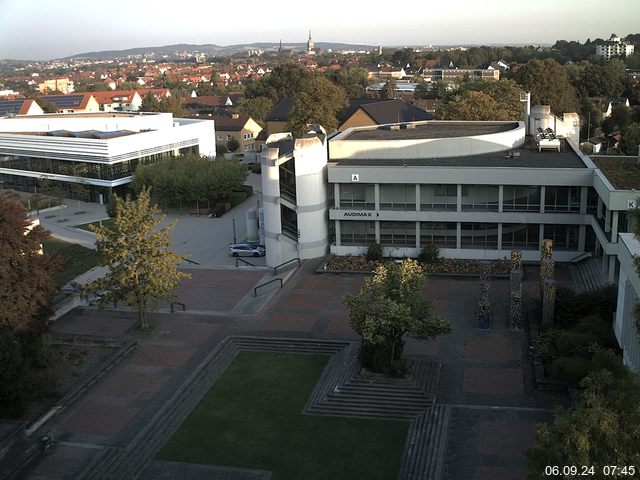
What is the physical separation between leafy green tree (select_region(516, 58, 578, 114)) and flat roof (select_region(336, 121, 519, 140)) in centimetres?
3117

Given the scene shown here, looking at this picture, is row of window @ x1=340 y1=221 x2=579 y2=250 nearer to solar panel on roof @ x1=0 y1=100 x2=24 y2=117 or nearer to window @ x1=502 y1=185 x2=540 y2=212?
window @ x1=502 y1=185 x2=540 y2=212

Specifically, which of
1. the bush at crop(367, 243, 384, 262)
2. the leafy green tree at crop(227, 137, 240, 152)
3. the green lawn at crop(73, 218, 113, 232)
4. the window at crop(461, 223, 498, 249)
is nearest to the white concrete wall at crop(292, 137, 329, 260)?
the bush at crop(367, 243, 384, 262)

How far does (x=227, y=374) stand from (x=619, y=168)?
22568 millimetres

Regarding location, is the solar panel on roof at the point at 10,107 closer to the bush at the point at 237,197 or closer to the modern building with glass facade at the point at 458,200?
the bush at the point at 237,197

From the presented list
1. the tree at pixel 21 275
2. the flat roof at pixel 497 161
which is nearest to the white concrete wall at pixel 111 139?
the flat roof at pixel 497 161

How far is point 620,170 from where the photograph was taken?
35.1m

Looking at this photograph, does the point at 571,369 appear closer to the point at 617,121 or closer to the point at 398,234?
the point at 398,234

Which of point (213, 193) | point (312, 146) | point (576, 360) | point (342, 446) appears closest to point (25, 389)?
point (342, 446)

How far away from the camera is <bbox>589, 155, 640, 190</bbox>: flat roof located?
3173 cm

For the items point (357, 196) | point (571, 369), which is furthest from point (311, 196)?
point (571, 369)

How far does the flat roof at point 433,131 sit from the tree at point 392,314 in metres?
20.1

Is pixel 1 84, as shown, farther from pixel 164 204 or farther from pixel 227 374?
pixel 227 374

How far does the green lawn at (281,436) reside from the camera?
19484mm

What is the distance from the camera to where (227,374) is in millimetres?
25391
